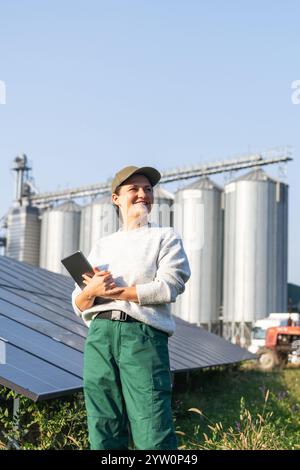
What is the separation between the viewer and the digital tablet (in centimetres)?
292

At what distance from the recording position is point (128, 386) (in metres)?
2.74

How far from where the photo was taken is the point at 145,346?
109 inches

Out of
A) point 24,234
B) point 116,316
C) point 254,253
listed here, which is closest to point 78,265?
point 116,316

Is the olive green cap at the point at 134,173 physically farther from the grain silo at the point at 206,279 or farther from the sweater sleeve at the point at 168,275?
the grain silo at the point at 206,279

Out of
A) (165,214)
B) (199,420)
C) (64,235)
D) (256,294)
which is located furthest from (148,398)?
(64,235)

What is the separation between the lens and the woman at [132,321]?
270cm

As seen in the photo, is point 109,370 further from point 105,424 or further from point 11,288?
point 11,288

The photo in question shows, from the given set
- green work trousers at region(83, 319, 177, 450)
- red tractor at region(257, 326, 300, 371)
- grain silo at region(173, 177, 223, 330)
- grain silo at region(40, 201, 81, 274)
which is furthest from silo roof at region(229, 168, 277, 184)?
green work trousers at region(83, 319, 177, 450)

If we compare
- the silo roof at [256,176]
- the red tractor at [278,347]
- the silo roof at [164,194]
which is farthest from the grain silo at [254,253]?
the red tractor at [278,347]

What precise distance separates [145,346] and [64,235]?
141 feet

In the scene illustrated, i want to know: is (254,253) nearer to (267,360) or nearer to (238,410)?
(267,360)

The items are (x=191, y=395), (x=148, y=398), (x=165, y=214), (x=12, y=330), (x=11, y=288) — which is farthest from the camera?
(x=191, y=395)

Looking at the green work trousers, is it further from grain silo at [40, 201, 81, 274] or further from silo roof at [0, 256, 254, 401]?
grain silo at [40, 201, 81, 274]

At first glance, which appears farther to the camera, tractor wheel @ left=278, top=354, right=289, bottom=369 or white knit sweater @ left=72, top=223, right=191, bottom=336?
tractor wheel @ left=278, top=354, right=289, bottom=369
